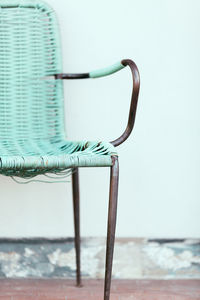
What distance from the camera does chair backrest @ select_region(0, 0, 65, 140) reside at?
5.36 ft

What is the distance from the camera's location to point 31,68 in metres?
1.65

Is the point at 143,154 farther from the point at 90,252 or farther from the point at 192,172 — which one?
the point at 90,252

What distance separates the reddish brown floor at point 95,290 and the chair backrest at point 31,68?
550mm

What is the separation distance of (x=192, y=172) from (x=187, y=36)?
1.71ft

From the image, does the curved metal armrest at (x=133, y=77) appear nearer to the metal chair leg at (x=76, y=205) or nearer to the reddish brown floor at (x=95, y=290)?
the metal chair leg at (x=76, y=205)

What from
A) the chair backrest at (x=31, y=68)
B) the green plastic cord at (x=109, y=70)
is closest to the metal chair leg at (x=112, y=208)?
the green plastic cord at (x=109, y=70)

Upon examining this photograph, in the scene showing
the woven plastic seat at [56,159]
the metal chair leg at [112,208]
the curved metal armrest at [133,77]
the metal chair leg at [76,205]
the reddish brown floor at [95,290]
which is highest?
the curved metal armrest at [133,77]

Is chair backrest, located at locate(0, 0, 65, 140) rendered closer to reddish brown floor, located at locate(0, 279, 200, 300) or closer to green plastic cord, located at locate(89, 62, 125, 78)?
green plastic cord, located at locate(89, 62, 125, 78)

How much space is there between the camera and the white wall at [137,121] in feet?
5.73

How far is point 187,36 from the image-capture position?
5.73ft

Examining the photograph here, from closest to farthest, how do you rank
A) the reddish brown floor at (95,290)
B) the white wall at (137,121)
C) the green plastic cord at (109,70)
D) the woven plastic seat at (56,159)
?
the woven plastic seat at (56,159)
the green plastic cord at (109,70)
the reddish brown floor at (95,290)
the white wall at (137,121)

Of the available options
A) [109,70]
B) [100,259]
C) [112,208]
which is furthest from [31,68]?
[100,259]

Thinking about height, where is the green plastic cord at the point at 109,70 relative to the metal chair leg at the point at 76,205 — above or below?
above

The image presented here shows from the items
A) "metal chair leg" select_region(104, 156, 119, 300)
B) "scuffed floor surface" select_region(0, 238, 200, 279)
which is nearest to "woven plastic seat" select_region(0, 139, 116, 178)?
"metal chair leg" select_region(104, 156, 119, 300)
